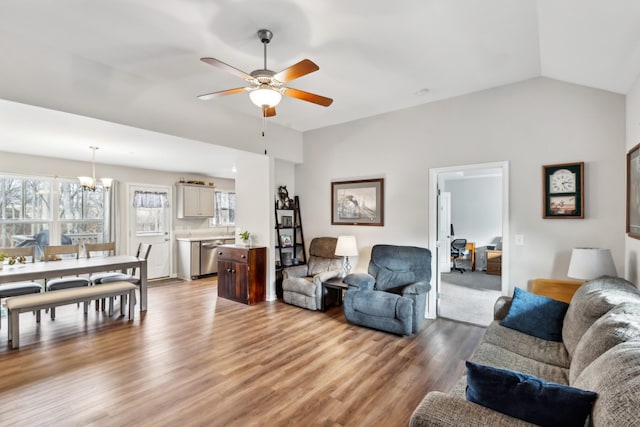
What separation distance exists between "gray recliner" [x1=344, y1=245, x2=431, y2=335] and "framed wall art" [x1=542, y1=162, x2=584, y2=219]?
4.58ft

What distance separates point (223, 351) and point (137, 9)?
3036mm

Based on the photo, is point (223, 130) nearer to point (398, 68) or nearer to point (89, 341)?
point (398, 68)

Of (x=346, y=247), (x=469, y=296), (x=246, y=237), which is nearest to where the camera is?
(x=346, y=247)

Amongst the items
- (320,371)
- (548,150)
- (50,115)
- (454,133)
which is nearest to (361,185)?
(454,133)

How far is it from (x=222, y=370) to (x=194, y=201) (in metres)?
5.32

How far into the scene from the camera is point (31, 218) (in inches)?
215

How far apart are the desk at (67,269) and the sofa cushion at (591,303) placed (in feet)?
15.7

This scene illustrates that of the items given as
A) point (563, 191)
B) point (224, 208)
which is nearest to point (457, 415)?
point (563, 191)

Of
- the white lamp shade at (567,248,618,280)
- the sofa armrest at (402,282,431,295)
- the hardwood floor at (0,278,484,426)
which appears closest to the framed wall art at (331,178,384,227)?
the sofa armrest at (402,282,431,295)

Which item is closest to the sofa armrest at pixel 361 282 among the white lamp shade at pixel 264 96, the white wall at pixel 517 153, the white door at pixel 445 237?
the white wall at pixel 517 153

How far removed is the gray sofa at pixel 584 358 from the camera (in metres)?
1.05

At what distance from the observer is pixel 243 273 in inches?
192

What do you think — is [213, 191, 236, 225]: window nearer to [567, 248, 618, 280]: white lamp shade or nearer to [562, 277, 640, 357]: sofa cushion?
[567, 248, 618, 280]: white lamp shade

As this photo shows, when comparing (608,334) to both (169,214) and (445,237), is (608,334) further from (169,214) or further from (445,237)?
(169,214)
